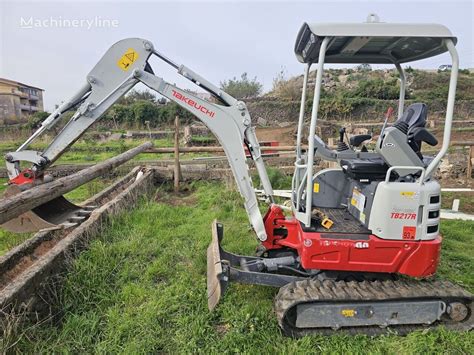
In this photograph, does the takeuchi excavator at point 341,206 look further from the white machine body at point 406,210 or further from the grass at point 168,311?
the grass at point 168,311

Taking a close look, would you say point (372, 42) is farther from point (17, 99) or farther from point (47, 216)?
point (17, 99)

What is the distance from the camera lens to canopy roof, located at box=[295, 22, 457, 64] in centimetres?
273

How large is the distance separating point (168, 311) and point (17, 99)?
6195cm

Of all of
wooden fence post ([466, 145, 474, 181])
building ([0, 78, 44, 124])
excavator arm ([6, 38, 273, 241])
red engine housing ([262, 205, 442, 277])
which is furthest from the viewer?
building ([0, 78, 44, 124])

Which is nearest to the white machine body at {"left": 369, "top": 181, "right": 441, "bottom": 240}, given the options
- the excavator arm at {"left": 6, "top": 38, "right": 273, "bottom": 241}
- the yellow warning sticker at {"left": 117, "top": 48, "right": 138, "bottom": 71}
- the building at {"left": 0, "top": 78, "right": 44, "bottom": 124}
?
the excavator arm at {"left": 6, "top": 38, "right": 273, "bottom": 241}

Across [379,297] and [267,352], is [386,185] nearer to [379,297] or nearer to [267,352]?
[379,297]

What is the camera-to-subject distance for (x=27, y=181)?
3957mm

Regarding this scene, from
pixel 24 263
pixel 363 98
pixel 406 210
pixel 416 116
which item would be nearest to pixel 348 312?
pixel 406 210

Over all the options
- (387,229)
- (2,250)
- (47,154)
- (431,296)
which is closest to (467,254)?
(431,296)

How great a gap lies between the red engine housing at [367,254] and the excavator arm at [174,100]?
2.31ft

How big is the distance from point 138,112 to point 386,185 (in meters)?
26.6

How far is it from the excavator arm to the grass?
931 mm

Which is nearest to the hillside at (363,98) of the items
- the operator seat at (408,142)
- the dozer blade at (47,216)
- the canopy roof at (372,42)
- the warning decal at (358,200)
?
the canopy roof at (372,42)

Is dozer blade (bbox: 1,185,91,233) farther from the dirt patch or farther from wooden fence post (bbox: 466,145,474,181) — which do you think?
wooden fence post (bbox: 466,145,474,181)
